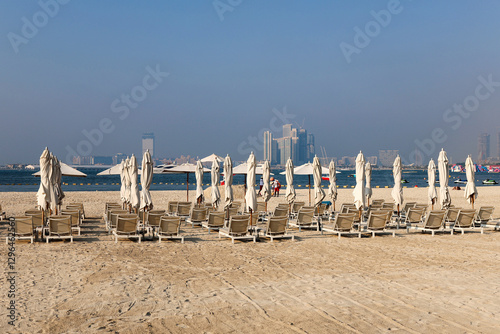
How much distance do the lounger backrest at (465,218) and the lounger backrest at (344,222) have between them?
11.1 ft

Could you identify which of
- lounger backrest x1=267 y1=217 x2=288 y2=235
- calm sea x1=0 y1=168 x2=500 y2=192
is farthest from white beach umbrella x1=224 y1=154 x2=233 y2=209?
calm sea x1=0 y1=168 x2=500 y2=192

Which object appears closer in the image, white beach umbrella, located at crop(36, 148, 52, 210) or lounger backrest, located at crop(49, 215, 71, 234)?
lounger backrest, located at crop(49, 215, 71, 234)

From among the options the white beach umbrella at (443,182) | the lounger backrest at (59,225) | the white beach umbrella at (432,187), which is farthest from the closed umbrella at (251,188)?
the white beach umbrella at (432,187)

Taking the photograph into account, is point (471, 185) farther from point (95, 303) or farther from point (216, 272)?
point (95, 303)

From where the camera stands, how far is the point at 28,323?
4.79 meters

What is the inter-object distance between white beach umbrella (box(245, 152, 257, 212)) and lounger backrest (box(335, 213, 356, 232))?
2312 mm

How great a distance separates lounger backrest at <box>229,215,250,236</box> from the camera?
34.8 feet

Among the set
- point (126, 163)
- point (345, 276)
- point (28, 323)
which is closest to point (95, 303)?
point (28, 323)

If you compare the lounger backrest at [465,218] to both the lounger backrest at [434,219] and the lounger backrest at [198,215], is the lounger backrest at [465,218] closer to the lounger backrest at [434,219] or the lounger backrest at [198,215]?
the lounger backrest at [434,219]

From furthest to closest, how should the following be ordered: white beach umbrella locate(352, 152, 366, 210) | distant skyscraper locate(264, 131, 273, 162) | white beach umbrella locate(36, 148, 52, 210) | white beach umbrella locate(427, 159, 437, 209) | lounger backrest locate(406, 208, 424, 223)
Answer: distant skyscraper locate(264, 131, 273, 162), white beach umbrella locate(427, 159, 437, 209), lounger backrest locate(406, 208, 424, 223), white beach umbrella locate(352, 152, 366, 210), white beach umbrella locate(36, 148, 52, 210)

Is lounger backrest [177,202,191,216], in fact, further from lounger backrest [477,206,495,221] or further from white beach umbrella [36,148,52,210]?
lounger backrest [477,206,495,221]

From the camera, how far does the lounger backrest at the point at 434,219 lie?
11930 millimetres

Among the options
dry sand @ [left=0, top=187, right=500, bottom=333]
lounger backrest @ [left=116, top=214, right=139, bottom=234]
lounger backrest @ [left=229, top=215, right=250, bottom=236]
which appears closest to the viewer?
dry sand @ [left=0, top=187, right=500, bottom=333]

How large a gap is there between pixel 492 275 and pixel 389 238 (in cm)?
415
